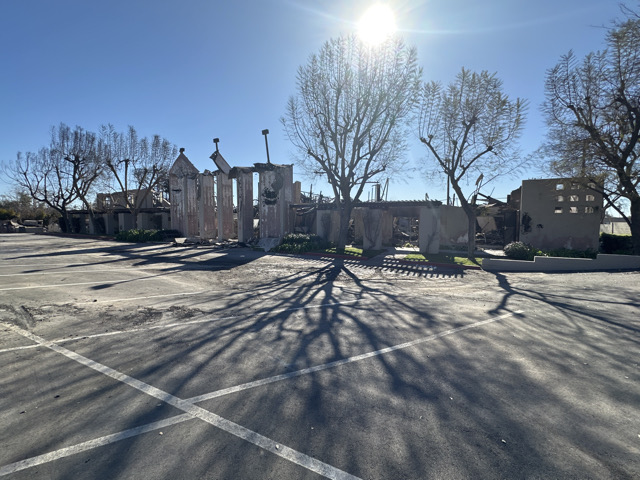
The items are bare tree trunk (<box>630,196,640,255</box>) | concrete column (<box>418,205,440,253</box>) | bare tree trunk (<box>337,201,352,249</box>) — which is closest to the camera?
bare tree trunk (<box>630,196,640,255</box>)

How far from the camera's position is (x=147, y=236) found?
26.3 metres

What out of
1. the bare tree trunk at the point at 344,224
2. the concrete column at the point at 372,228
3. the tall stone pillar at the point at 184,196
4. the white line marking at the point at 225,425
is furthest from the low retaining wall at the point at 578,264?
the tall stone pillar at the point at 184,196

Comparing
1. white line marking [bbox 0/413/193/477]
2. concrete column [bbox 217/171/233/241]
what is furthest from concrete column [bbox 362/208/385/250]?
white line marking [bbox 0/413/193/477]

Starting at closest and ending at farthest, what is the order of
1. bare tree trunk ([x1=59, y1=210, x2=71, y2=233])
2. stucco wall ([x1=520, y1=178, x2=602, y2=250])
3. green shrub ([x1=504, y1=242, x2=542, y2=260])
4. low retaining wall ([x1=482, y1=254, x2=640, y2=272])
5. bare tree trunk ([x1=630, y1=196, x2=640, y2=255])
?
1. low retaining wall ([x1=482, y1=254, x2=640, y2=272])
2. green shrub ([x1=504, y1=242, x2=542, y2=260])
3. bare tree trunk ([x1=630, y1=196, x2=640, y2=255])
4. stucco wall ([x1=520, y1=178, x2=602, y2=250])
5. bare tree trunk ([x1=59, y1=210, x2=71, y2=233])

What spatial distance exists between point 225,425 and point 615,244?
22097mm

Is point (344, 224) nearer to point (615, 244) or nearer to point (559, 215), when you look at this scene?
point (559, 215)

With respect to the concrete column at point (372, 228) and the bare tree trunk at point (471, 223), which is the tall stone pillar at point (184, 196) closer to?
the concrete column at point (372, 228)

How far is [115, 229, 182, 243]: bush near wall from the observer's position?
26.2 meters

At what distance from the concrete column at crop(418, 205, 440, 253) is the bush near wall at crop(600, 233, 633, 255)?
27.6 ft

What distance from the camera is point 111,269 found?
12867 mm

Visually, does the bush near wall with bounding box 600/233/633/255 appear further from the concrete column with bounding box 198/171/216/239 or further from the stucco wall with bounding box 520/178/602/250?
the concrete column with bounding box 198/171/216/239

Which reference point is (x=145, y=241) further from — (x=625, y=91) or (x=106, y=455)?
(x=625, y=91)

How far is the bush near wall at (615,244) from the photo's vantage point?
1759 centimetres

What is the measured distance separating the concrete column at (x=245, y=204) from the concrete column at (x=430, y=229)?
35.6 feet
